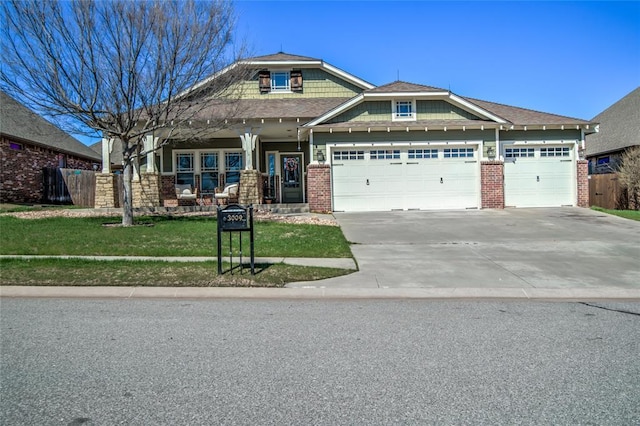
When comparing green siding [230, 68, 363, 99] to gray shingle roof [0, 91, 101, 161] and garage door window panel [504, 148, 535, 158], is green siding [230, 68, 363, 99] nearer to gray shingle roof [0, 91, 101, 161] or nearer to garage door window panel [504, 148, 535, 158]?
garage door window panel [504, 148, 535, 158]

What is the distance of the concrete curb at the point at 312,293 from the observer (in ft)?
23.0

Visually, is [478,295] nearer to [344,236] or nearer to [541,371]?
[541,371]

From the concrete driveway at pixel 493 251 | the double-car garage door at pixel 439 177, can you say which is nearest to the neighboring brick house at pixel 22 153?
the double-car garage door at pixel 439 177

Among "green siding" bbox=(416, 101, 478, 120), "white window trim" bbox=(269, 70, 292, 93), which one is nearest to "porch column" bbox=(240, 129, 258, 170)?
"white window trim" bbox=(269, 70, 292, 93)

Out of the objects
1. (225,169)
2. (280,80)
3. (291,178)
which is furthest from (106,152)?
(280,80)

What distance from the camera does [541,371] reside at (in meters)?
4.02

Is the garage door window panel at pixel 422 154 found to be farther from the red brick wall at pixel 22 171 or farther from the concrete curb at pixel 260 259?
the red brick wall at pixel 22 171

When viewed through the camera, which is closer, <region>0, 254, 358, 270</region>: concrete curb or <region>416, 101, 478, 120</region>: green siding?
<region>0, 254, 358, 270</region>: concrete curb

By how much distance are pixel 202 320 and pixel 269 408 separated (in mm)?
2593

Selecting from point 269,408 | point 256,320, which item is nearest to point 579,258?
point 256,320

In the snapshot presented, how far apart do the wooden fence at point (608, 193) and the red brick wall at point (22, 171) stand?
28423 millimetres

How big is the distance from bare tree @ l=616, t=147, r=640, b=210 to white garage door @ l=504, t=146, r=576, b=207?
358 centimetres

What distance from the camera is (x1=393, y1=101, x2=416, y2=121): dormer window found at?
18.7 m

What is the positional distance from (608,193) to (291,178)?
15092 millimetres
